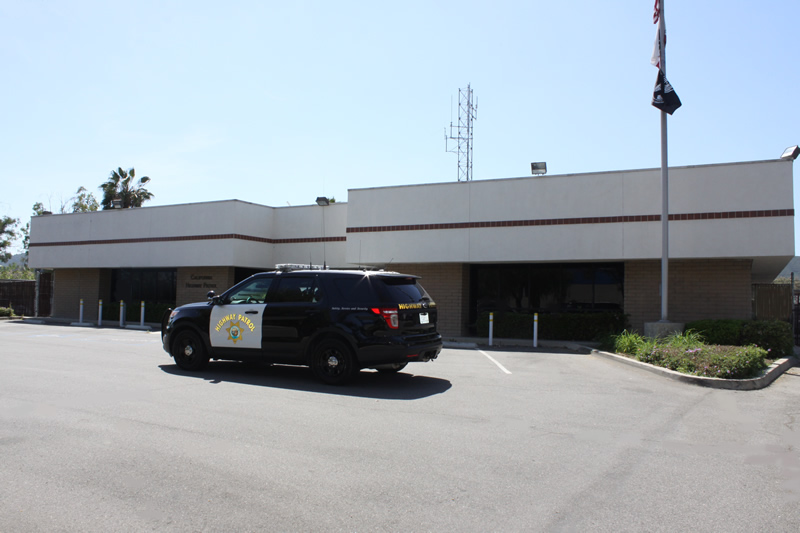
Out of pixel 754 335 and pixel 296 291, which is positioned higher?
pixel 296 291

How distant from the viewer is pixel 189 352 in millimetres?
10727

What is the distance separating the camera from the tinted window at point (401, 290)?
30.7ft

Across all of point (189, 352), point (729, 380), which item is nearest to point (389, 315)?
point (189, 352)

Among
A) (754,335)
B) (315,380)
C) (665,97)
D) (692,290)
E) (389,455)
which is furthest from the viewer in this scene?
(692,290)

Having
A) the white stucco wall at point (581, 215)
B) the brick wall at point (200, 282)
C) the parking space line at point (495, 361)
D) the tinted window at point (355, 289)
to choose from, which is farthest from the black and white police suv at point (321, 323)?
the brick wall at point (200, 282)

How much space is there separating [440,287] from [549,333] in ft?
13.4

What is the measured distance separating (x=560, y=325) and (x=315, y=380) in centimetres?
1030

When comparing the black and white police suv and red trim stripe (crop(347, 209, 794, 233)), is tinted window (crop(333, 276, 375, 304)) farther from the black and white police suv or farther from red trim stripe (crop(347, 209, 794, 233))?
red trim stripe (crop(347, 209, 794, 233))

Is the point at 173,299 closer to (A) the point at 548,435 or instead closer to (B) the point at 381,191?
(B) the point at 381,191

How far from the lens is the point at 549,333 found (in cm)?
1825

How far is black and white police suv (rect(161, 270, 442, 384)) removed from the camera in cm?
906

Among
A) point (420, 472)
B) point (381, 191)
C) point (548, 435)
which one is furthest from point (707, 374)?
point (381, 191)

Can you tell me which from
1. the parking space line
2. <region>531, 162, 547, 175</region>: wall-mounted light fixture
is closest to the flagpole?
<region>531, 162, 547, 175</region>: wall-mounted light fixture

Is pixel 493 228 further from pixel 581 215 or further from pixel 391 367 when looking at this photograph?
pixel 391 367
